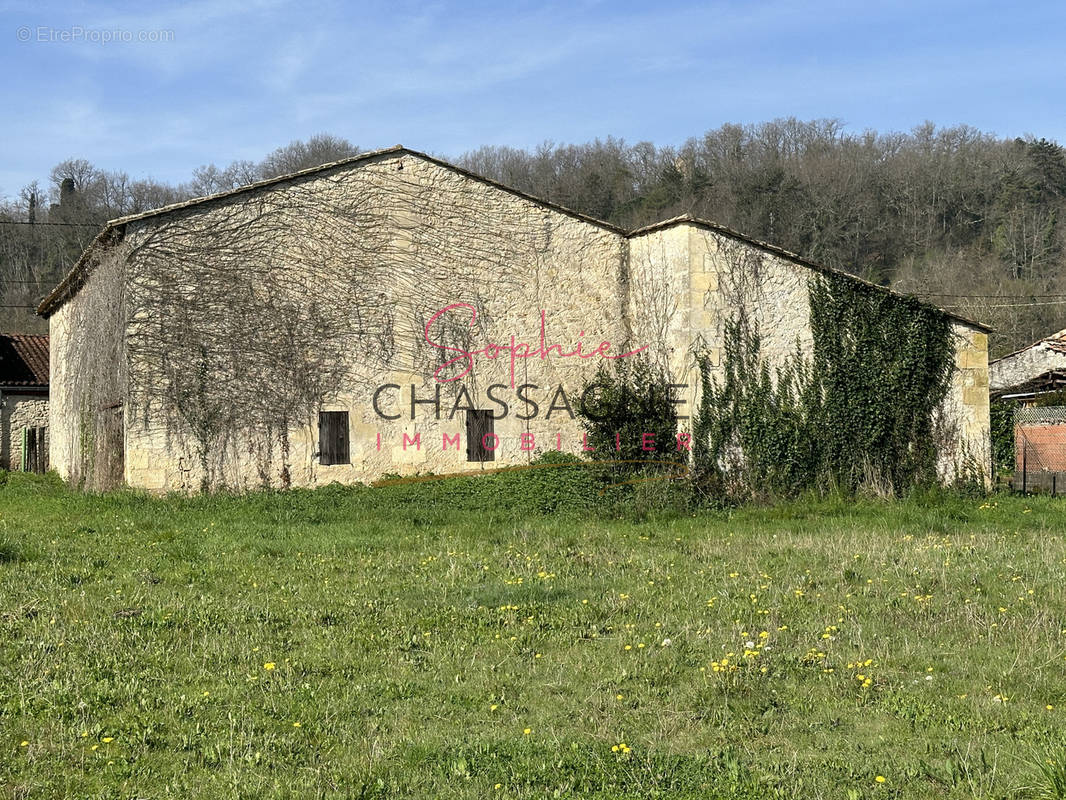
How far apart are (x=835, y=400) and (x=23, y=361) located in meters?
26.9

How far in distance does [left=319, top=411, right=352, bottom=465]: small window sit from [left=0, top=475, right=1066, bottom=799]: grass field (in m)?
Result: 5.60

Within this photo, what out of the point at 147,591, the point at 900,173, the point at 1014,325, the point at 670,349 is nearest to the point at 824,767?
the point at 147,591

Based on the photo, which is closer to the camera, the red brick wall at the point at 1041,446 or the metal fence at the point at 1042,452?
the metal fence at the point at 1042,452

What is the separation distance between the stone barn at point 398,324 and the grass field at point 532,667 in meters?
5.44

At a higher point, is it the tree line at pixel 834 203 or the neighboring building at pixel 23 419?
the tree line at pixel 834 203

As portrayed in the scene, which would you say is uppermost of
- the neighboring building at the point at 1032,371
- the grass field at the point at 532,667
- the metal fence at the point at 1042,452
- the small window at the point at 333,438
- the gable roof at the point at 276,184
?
the gable roof at the point at 276,184

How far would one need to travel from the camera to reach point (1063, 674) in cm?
646

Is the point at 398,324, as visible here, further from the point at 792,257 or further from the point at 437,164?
the point at 792,257

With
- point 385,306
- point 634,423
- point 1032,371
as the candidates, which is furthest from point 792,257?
point 1032,371

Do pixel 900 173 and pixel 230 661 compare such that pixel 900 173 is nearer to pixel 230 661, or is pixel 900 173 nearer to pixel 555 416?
pixel 555 416

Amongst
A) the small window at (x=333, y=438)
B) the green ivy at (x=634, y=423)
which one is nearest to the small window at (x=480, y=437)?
the green ivy at (x=634, y=423)

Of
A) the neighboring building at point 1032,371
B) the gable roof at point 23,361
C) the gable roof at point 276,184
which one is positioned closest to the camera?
the gable roof at point 276,184

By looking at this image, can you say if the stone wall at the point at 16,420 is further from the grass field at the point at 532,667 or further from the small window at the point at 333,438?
the grass field at the point at 532,667

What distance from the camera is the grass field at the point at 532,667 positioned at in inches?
195
